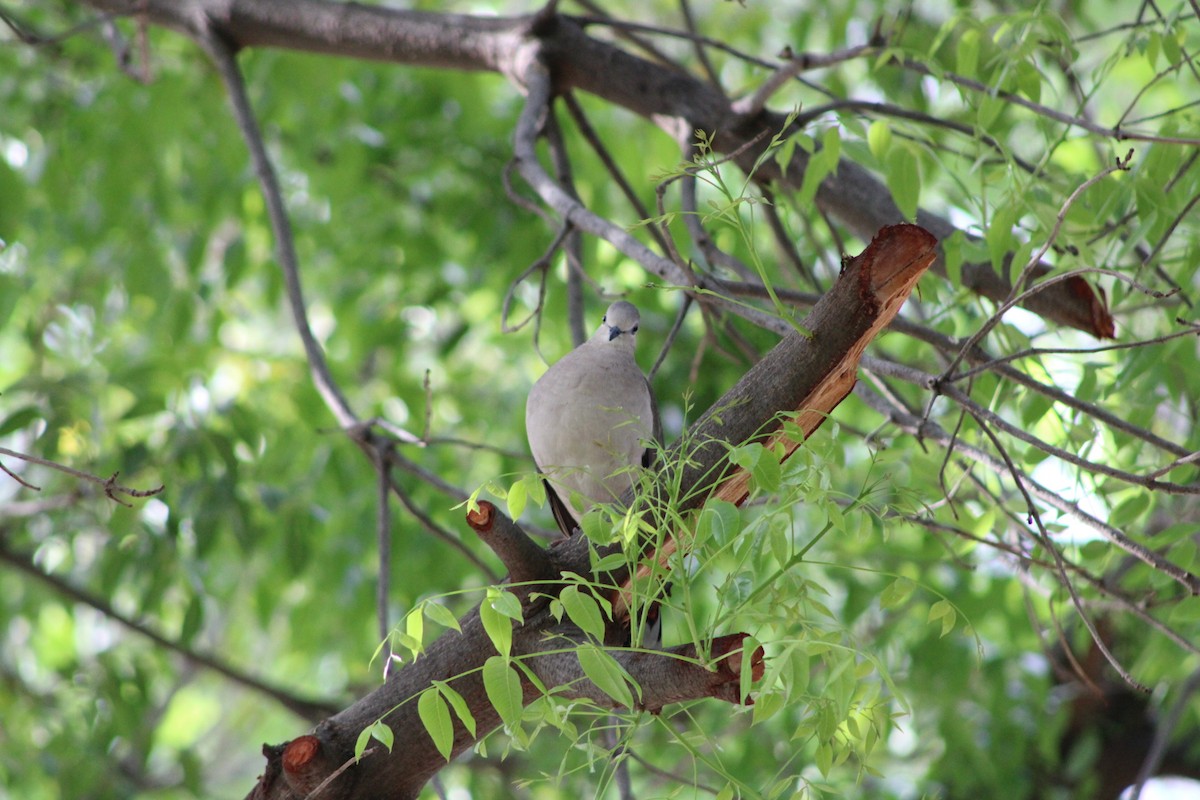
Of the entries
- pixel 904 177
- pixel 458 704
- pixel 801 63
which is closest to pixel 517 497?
pixel 458 704

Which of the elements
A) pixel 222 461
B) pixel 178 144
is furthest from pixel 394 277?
pixel 222 461

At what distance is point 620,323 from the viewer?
327 cm

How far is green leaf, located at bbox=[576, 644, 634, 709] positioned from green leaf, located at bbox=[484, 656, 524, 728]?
11cm

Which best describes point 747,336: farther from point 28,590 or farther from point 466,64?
point 28,590

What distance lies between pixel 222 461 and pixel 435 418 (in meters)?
1.32

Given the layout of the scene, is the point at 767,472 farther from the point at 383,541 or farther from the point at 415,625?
the point at 383,541

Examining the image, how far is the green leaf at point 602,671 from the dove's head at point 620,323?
1.88 metres

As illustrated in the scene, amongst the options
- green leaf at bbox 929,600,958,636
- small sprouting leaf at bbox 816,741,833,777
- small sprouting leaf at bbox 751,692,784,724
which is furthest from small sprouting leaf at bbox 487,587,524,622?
green leaf at bbox 929,600,958,636

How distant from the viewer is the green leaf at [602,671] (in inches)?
55.0

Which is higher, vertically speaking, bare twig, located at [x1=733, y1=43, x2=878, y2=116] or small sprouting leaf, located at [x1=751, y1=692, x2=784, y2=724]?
bare twig, located at [x1=733, y1=43, x2=878, y2=116]

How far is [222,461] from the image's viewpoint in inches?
145

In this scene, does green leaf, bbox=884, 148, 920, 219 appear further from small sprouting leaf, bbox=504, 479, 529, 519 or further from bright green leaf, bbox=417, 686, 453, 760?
bright green leaf, bbox=417, 686, 453, 760

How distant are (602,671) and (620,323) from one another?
76.8 inches

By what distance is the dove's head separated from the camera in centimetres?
325
